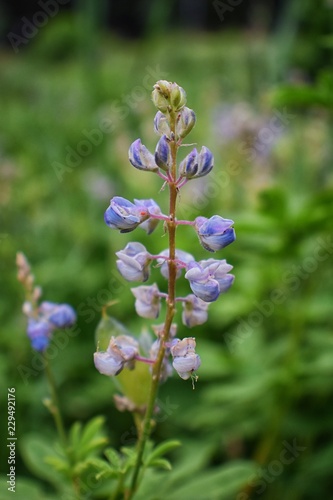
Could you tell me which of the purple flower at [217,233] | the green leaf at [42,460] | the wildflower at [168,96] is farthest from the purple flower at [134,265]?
the green leaf at [42,460]

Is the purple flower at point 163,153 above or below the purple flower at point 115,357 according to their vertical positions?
above

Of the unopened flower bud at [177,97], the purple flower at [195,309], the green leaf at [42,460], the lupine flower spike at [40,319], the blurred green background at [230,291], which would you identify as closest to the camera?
the unopened flower bud at [177,97]

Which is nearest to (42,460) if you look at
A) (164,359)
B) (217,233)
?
(164,359)

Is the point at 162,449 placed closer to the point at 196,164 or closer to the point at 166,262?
the point at 166,262

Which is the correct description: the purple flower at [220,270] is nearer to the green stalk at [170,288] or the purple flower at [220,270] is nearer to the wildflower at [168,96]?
the green stalk at [170,288]

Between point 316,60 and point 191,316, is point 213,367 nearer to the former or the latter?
point 191,316

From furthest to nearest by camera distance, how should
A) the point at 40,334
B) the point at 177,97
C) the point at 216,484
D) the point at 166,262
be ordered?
the point at 216,484 < the point at 40,334 < the point at 166,262 < the point at 177,97

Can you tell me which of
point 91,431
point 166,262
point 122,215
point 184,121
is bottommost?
point 91,431

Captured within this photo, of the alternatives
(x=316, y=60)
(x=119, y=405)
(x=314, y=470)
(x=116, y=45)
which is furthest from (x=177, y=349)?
(x=116, y=45)
